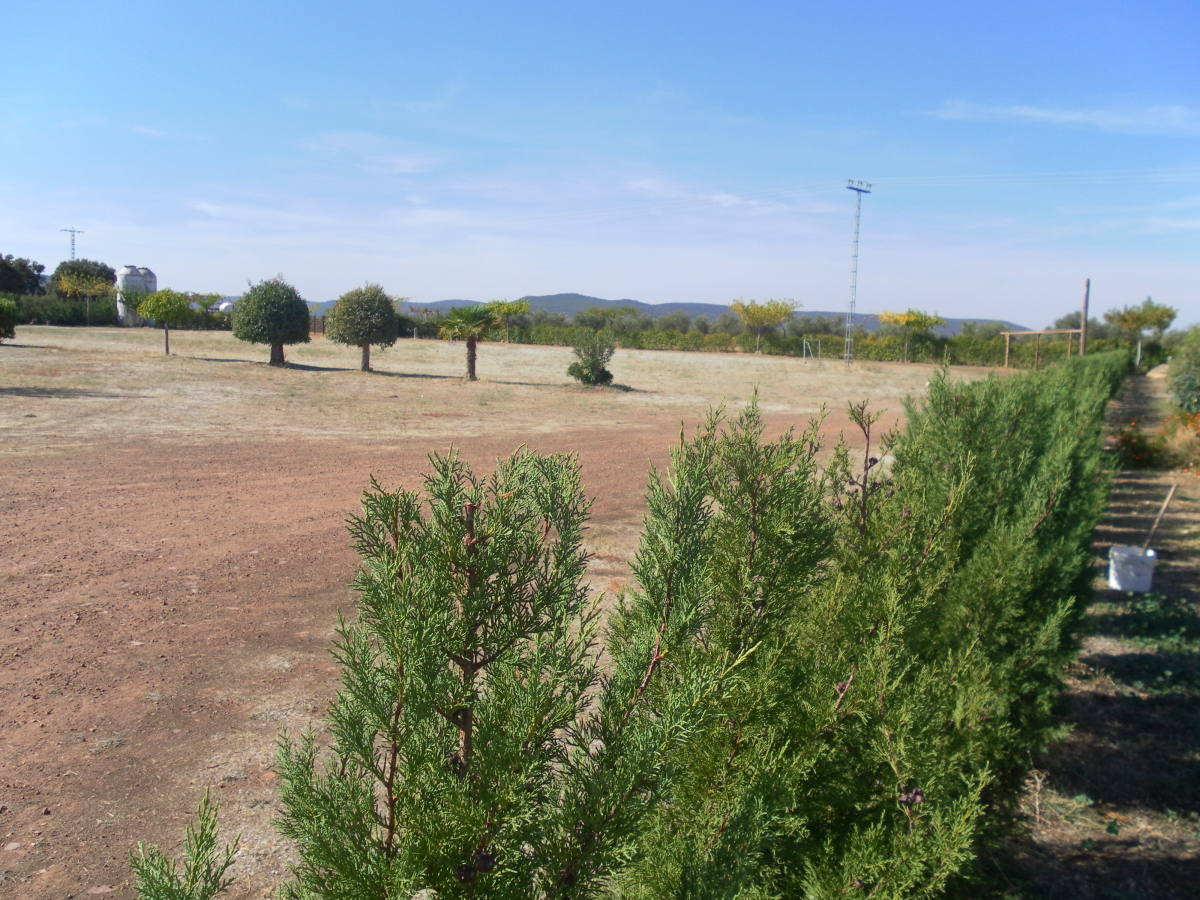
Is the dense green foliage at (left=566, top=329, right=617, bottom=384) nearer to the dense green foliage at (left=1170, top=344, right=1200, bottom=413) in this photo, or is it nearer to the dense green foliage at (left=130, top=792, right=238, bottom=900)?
the dense green foliage at (left=1170, top=344, right=1200, bottom=413)

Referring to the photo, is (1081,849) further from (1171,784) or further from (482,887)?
(482,887)

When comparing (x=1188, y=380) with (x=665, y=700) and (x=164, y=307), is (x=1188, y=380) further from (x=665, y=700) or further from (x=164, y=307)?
(x=164, y=307)

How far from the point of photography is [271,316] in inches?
1007

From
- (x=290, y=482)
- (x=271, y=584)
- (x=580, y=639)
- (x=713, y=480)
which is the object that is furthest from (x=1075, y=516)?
(x=290, y=482)

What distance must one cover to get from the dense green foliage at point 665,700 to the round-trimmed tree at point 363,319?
24703mm

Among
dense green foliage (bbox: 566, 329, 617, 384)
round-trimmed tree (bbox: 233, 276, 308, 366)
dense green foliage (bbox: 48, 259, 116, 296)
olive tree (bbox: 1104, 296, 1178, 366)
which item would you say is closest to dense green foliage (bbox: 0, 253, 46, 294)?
dense green foliage (bbox: 48, 259, 116, 296)

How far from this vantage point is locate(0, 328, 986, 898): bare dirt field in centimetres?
368

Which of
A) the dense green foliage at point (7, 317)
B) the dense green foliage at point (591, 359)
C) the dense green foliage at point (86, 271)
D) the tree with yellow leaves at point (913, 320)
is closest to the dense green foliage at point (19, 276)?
the dense green foliage at point (86, 271)

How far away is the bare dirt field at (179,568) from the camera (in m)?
3.68

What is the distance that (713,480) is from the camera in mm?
2484

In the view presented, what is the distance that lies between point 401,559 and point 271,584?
6.17 m

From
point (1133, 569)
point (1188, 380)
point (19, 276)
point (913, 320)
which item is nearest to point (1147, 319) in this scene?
point (913, 320)

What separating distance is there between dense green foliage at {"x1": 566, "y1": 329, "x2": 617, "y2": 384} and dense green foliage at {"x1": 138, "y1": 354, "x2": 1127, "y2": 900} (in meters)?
23.1

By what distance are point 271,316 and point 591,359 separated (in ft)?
35.1
